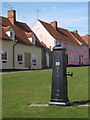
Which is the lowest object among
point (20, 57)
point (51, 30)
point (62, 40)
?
point (20, 57)

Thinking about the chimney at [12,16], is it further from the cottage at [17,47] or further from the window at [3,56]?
the window at [3,56]

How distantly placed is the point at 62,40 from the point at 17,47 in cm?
1822

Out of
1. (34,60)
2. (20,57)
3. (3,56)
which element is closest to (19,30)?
(34,60)

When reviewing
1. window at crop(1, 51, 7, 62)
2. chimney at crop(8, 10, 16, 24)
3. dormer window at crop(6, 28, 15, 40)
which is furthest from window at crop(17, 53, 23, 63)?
chimney at crop(8, 10, 16, 24)

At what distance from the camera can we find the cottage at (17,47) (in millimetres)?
31109

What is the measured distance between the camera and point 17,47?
109 feet

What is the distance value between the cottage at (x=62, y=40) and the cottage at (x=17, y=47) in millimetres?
6790

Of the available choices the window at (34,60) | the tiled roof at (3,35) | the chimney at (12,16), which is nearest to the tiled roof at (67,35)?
the window at (34,60)

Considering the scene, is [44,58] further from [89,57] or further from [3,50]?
[89,57]

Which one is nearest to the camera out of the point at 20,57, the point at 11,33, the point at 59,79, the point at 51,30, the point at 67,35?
the point at 59,79

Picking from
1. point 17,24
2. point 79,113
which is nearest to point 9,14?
point 17,24

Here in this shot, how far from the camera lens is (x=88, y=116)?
6.57m

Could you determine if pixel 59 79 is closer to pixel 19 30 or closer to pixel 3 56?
pixel 3 56

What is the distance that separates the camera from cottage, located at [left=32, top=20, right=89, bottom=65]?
47.7 m
